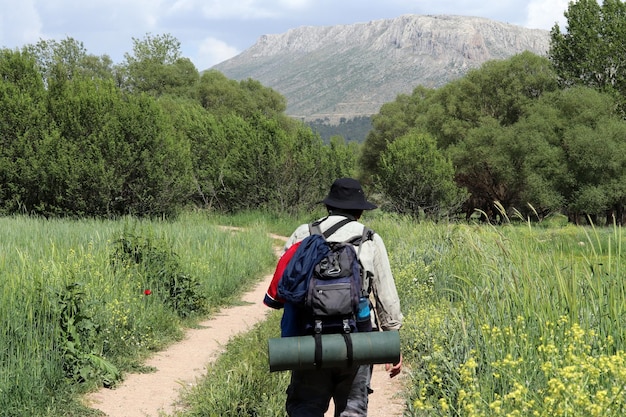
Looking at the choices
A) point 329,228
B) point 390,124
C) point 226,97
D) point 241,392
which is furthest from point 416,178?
point 226,97

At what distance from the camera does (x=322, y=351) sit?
310cm

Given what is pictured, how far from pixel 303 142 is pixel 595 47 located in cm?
2072

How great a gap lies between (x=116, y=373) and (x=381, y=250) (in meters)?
3.79

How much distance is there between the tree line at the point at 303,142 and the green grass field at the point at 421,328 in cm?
194

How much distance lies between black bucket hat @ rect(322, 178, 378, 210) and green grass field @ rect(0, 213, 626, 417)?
106 centimetres

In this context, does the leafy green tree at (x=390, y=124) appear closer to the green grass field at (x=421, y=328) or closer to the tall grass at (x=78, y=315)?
the tall grass at (x=78, y=315)

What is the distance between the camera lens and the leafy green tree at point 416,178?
30672 millimetres

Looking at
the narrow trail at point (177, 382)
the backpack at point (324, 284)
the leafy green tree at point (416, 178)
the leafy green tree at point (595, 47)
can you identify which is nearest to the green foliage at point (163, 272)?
the narrow trail at point (177, 382)

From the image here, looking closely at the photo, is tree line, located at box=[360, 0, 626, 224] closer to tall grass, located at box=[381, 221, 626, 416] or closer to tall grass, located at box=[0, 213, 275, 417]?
tall grass, located at box=[0, 213, 275, 417]

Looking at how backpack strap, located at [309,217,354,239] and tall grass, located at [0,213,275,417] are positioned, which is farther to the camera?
tall grass, located at [0,213,275,417]

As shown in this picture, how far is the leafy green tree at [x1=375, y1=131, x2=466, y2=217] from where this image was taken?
101 feet

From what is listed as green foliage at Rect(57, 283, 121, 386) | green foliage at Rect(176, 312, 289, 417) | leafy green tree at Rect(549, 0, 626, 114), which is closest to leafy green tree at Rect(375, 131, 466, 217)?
leafy green tree at Rect(549, 0, 626, 114)

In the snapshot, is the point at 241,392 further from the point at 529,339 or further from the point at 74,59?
the point at 74,59

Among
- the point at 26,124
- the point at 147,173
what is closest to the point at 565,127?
the point at 147,173
